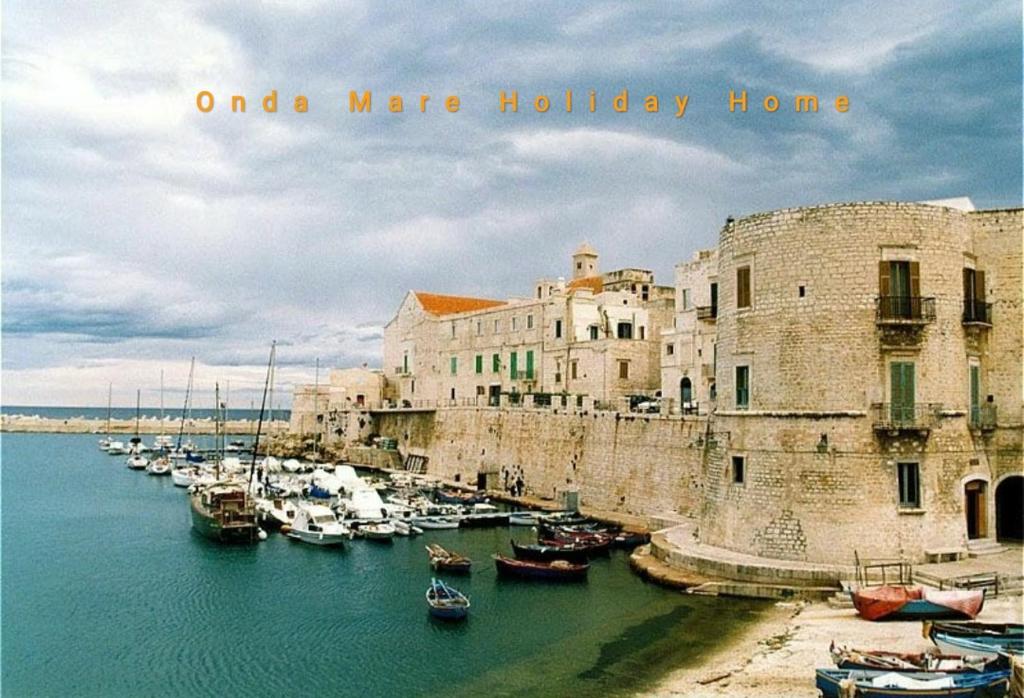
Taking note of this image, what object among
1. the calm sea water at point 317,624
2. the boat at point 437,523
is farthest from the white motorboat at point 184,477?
the boat at point 437,523

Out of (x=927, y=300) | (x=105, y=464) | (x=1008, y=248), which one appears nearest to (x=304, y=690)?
(x=927, y=300)

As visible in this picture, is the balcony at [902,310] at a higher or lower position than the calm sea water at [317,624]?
higher

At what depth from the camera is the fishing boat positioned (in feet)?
117

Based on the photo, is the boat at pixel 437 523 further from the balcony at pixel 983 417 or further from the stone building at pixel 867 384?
the balcony at pixel 983 417

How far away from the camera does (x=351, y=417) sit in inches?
2837

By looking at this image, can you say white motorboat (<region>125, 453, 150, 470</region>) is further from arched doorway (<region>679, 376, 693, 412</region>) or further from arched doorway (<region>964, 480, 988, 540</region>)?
arched doorway (<region>964, 480, 988, 540</region>)

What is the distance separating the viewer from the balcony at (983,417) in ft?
80.4

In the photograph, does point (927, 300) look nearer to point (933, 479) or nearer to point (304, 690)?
point (933, 479)

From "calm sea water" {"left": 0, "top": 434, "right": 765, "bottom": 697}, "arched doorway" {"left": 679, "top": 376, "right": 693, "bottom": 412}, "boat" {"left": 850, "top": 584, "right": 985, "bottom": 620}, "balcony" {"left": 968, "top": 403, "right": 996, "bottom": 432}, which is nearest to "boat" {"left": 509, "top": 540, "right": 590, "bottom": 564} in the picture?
"calm sea water" {"left": 0, "top": 434, "right": 765, "bottom": 697}

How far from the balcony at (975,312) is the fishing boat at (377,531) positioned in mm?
22617

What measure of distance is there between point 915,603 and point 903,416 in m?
5.59

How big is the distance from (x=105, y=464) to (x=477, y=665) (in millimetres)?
68622

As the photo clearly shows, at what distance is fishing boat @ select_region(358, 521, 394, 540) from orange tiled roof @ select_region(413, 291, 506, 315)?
32617 millimetres

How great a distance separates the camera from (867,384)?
922 inches
